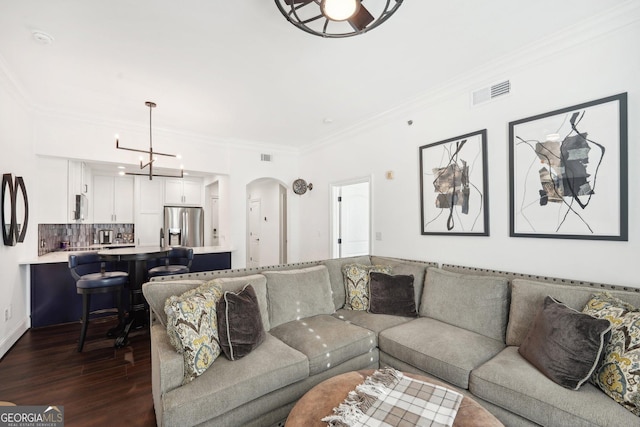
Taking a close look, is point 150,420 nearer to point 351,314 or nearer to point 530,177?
point 351,314

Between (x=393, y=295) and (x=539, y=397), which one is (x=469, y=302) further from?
(x=539, y=397)

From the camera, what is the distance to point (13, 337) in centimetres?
313

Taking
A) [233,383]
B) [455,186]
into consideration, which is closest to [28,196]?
[233,383]

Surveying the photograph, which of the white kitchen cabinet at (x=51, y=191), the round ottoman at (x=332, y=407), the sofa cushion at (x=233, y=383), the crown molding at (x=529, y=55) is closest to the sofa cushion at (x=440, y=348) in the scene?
the round ottoman at (x=332, y=407)

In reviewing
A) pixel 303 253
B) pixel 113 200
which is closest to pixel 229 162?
pixel 303 253

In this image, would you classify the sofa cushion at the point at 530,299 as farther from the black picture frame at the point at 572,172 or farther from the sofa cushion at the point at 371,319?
the sofa cushion at the point at 371,319

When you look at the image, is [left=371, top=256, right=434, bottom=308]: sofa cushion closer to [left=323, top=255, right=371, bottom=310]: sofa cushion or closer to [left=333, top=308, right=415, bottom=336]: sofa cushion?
[left=333, top=308, right=415, bottom=336]: sofa cushion

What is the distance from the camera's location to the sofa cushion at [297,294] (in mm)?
2566

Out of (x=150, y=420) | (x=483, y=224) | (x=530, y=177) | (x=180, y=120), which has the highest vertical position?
(x=180, y=120)

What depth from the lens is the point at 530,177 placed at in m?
2.50

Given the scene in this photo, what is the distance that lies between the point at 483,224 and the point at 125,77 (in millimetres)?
3939

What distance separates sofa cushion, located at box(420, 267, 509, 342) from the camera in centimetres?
234

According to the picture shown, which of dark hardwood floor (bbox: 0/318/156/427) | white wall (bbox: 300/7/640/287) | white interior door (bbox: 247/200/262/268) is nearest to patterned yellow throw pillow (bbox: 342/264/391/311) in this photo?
white wall (bbox: 300/7/640/287)

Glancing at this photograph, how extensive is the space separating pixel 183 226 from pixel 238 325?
5.44 meters
